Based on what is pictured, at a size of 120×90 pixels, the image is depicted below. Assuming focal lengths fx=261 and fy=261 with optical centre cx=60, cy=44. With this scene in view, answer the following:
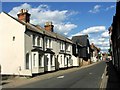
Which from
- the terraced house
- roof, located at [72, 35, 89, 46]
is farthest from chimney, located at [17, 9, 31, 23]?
roof, located at [72, 35, 89, 46]

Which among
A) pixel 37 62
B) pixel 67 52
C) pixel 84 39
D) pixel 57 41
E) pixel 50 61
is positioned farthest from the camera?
pixel 84 39

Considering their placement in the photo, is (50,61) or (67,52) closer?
(50,61)

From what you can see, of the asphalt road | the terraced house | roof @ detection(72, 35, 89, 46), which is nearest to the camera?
the asphalt road

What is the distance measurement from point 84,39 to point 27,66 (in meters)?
60.0

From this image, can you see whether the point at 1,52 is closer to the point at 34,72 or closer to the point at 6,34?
the point at 6,34

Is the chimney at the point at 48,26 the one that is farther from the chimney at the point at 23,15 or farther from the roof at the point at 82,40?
the roof at the point at 82,40

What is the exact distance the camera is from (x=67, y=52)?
54.9 m

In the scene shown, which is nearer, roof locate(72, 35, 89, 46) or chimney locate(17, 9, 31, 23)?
chimney locate(17, 9, 31, 23)

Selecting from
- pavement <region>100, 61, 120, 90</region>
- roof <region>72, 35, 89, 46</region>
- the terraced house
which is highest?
roof <region>72, 35, 89, 46</region>

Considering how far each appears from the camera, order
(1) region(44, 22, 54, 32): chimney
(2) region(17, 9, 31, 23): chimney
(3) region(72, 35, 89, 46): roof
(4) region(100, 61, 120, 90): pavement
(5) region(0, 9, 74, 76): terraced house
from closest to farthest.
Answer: (4) region(100, 61, 120, 90): pavement < (5) region(0, 9, 74, 76): terraced house < (2) region(17, 9, 31, 23): chimney < (1) region(44, 22, 54, 32): chimney < (3) region(72, 35, 89, 46): roof

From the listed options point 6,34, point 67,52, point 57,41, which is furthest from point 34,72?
point 67,52

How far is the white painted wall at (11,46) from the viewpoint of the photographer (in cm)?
3234

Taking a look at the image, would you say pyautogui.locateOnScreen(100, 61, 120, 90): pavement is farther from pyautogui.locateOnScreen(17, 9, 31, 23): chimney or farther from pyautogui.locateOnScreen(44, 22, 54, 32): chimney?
pyautogui.locateOnScreen(44, 22, 54, 32): chimney

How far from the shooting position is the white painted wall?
3234cm
